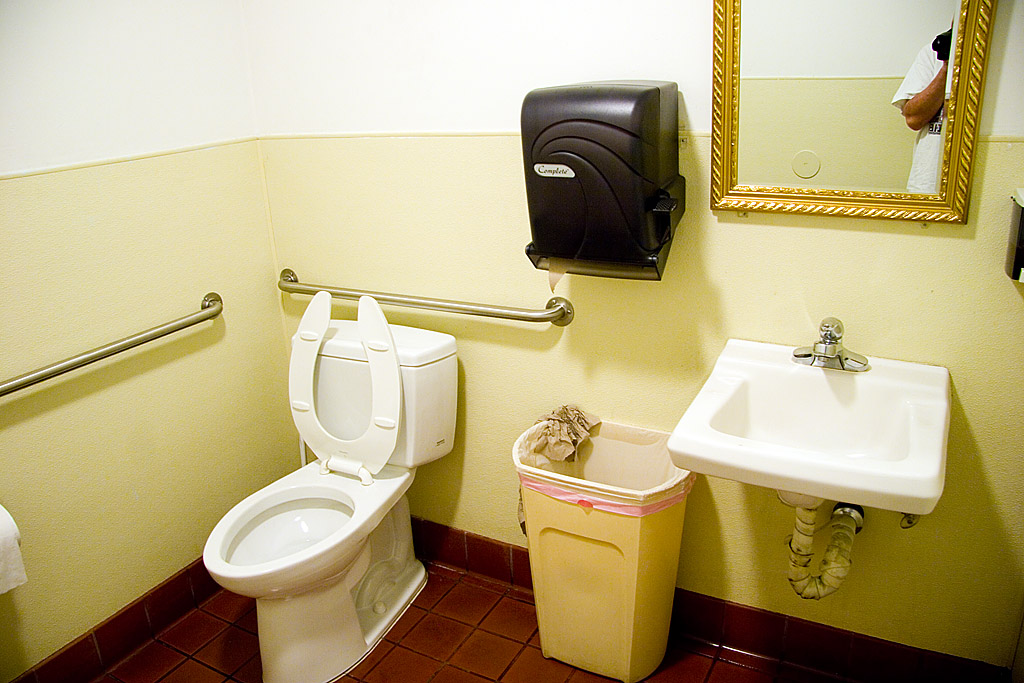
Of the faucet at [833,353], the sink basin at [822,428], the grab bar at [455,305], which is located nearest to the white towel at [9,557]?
the grab bar at [455,305]

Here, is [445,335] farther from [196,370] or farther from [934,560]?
[934,560]

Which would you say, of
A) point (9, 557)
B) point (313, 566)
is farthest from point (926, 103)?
point (9, 557)

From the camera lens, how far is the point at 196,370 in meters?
2.02

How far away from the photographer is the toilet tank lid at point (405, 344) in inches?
72.4

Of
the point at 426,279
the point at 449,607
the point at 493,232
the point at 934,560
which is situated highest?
the point at 493,232

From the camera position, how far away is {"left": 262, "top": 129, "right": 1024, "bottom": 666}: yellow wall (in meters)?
1.46

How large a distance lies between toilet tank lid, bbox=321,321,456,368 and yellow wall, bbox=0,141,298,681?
1.15 ft

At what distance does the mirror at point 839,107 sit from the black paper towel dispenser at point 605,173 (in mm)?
131

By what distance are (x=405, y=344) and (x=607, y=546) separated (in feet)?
2.15

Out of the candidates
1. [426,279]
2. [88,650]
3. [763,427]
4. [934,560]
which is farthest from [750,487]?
[88,650]

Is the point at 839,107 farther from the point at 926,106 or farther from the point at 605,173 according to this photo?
the point at 605,173

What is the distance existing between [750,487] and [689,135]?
76 cm

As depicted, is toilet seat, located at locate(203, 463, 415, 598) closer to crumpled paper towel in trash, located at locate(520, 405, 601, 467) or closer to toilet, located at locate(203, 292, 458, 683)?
toilet, located at locate(203, 292, 458, 683)

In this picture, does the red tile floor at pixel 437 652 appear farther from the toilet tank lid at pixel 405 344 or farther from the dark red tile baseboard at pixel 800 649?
the toilet tank lid at pixel 405 344
